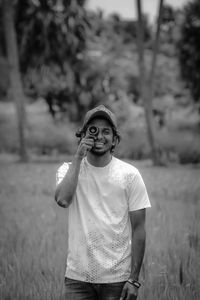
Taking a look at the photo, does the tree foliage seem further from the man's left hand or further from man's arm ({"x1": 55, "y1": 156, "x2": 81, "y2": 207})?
the man's left hand

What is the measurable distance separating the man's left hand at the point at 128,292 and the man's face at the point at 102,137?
0.79 meters

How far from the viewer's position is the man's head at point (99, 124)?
291cm

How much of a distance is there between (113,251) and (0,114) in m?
32.3

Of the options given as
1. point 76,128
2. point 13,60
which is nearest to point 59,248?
point 13,60

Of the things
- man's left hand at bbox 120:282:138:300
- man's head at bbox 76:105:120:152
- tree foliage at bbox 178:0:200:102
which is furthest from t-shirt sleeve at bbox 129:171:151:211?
tree foliage at bbox 178:0:200:102

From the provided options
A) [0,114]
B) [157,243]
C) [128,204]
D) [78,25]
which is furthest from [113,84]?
[128,204]

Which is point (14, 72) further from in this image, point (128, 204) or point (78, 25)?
point (128, 204)

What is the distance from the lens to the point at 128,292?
274 cm

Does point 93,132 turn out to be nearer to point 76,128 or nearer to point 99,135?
point 99,135

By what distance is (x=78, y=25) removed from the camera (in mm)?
25062

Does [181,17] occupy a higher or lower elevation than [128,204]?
higher

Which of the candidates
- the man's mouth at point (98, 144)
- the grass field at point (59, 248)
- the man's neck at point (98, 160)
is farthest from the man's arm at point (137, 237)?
the grass field at point (59, 248)

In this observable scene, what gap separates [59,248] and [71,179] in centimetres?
288

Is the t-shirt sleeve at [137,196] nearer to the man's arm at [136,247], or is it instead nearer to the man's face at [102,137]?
the man's arm at [136,247]
